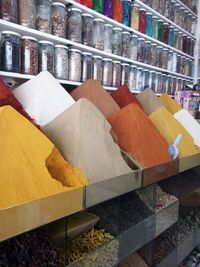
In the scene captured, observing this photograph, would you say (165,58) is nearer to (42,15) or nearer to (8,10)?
(42,15)

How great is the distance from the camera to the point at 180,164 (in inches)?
39.2

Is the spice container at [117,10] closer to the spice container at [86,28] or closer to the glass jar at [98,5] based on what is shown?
the glass jar at [98,5]

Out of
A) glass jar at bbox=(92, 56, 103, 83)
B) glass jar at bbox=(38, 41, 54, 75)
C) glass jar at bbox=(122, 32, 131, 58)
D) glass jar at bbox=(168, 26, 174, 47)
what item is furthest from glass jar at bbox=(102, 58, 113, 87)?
glass jar at bbox=(168, 26, 174, 47)

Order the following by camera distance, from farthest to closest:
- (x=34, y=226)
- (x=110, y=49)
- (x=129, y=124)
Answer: (x=110, y=49), (x=129, y=124), (x=34, y=226)

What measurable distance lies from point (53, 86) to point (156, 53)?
48.8 inches

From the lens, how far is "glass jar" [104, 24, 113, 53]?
150cm

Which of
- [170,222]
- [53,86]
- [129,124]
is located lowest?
[170,222]

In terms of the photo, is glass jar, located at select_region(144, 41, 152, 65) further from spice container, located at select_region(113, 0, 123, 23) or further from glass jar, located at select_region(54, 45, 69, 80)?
glass jar, located at select_region(54, 45, 69, 80)

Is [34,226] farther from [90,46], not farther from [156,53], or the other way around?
[156,53]

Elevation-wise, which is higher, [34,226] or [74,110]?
[74,110]

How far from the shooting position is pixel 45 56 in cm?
117

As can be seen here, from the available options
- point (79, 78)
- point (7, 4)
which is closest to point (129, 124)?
point (79, 78)

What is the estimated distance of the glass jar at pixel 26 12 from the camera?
1.08 m

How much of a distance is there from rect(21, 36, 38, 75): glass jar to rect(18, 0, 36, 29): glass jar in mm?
59
